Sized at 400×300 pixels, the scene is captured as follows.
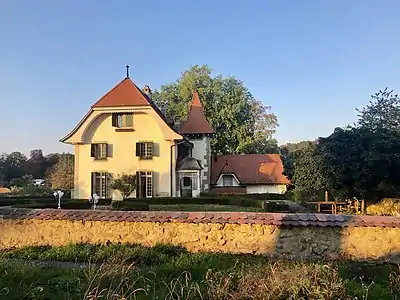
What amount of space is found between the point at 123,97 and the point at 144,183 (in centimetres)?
647

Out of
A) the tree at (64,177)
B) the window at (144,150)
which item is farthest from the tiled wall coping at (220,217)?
the tree at (64,177)

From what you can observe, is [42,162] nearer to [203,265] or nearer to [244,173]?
[244,173]

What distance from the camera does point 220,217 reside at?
8094mm

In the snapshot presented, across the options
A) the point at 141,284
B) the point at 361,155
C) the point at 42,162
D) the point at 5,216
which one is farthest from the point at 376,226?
the point at 42,162

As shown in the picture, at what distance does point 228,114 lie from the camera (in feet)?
138

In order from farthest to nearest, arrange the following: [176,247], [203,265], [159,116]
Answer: [159,116]
[176,247]
[203,265]

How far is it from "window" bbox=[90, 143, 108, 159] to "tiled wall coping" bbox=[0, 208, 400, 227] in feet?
68.0

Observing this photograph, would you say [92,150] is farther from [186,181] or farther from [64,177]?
[64,177]

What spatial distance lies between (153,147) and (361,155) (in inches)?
588

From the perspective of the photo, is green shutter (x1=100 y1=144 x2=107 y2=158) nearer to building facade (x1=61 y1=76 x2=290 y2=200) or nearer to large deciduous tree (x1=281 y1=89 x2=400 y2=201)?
building facade (x1=61 y1=76 x2=290 y2=200)

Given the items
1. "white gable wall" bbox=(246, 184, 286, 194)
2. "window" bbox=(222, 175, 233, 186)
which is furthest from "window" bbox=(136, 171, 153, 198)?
"white gable wall" bbox=(246, 184, 286, 194)

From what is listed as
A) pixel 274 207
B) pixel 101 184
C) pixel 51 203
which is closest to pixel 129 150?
pixel 101 184

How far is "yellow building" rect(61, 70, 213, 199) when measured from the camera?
29078mm

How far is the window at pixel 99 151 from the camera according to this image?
2989 cm
